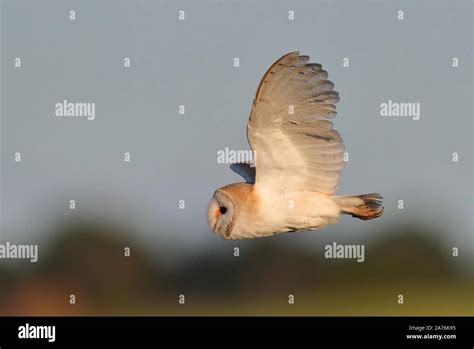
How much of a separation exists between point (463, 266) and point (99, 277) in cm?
526

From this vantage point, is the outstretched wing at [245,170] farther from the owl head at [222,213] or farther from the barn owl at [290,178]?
the owl head at [222,213]

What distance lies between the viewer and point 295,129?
25.5 feet

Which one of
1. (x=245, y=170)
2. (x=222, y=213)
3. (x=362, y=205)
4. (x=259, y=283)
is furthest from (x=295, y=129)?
(x=259, y=283)

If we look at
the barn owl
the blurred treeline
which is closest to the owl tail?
the barn owl

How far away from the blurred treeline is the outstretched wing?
16.6 ft

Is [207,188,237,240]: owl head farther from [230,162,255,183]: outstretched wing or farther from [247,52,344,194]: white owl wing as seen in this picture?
[230,162,255,183]: outstretched wing

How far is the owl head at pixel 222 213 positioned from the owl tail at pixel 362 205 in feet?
2.35

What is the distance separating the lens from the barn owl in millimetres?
7598

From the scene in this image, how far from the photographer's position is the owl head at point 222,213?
26.4 ft

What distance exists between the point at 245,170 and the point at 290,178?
0.60 meters

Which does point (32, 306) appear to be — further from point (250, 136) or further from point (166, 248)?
point (250, 136)

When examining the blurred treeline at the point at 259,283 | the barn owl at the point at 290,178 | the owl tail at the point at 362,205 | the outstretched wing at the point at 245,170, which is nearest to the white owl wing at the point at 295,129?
the barn owl at the point at 290,178
